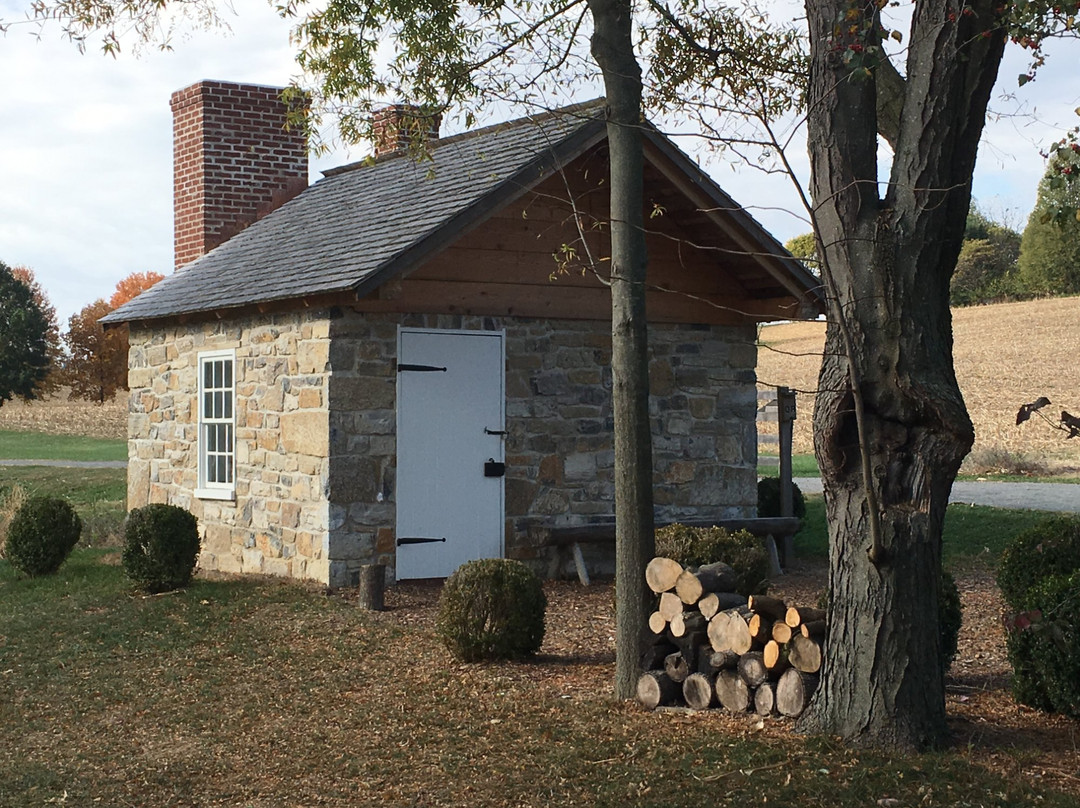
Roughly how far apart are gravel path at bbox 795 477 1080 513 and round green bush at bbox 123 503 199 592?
1134 cm

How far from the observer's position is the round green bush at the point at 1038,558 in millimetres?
7969

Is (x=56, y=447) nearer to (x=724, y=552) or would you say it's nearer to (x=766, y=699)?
(x=724, y=552)

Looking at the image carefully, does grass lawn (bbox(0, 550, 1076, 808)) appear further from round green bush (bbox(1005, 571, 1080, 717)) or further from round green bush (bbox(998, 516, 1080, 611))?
round green bush (bbox(998, 516, 1080, 611))

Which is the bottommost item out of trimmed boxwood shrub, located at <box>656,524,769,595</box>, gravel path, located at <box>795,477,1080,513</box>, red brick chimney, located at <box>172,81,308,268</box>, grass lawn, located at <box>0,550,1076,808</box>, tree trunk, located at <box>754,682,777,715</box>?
grass lawn, located at <box>0,550,1076,808</box>

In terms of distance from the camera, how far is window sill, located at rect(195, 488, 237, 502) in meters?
12.4

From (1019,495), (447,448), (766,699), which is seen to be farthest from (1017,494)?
(766,699)

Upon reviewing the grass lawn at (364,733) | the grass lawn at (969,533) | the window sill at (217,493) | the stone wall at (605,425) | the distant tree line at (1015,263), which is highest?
the distant tree line at (1015,263)

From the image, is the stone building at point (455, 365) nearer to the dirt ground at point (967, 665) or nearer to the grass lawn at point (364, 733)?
the dirt ground at point (967, 665)

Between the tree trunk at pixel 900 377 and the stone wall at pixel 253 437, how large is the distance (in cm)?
585

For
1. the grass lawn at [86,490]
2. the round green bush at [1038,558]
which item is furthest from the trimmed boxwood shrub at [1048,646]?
the grass lawn at [86,490]

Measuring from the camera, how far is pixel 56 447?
38.4m

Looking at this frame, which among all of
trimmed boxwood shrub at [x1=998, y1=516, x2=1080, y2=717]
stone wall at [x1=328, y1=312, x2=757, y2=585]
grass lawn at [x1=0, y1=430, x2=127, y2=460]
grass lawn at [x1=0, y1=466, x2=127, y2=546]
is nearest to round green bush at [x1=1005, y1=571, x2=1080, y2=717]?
trimmed boxwood shrub at [x1=998, y1=516, x2=1080, y2=717]

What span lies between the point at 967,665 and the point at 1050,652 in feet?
5.39

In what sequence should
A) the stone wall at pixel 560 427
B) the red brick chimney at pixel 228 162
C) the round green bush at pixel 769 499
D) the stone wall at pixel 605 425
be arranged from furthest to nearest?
1. the red brick chimney at pixel 228 162
2. the round green bush at pixel 769 499
3. the stone wall at pixel 605 425
4. the stone wall at pixel 560 427
